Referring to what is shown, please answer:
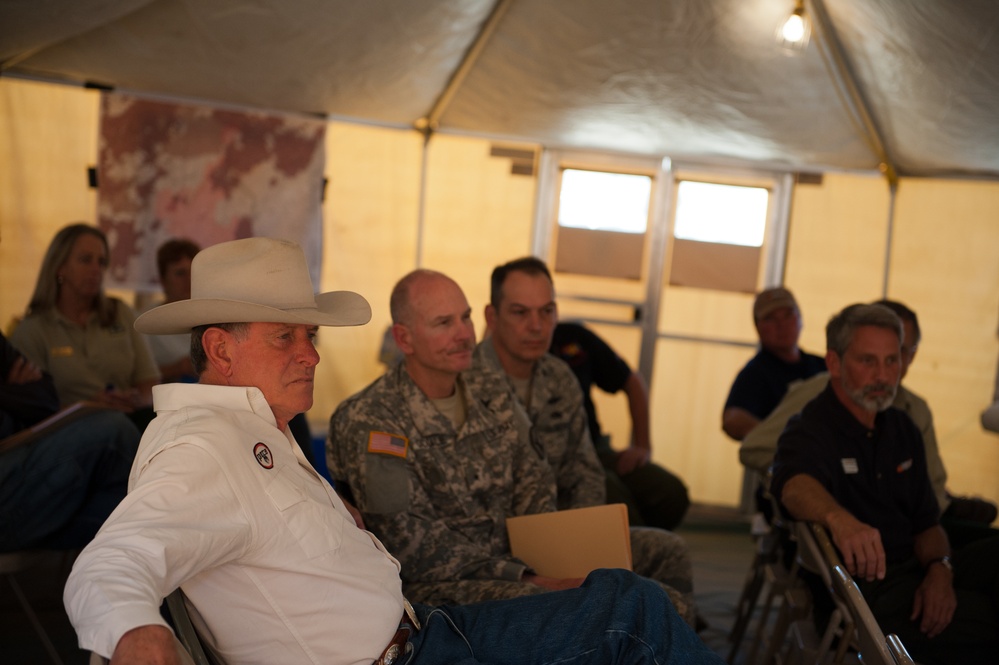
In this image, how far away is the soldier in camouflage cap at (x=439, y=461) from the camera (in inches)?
105

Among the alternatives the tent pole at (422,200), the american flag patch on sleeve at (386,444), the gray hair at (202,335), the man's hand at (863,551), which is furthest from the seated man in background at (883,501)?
the tent pole at (422,200)

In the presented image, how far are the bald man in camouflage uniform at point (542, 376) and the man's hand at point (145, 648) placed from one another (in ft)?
7.00

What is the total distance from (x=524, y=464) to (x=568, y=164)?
3.56 m

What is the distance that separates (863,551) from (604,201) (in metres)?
4.00

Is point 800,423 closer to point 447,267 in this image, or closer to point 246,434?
point 246,434

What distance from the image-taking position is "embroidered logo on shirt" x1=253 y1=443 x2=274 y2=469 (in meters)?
1.74

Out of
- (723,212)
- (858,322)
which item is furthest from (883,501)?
(723,212)

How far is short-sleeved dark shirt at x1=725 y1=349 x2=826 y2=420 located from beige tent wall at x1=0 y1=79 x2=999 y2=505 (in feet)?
5.28

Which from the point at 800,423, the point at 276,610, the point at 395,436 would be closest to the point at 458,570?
the point at 395,436

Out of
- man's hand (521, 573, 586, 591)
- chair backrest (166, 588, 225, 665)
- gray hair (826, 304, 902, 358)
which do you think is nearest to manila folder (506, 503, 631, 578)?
man's hand (521, 573, 586, 591)

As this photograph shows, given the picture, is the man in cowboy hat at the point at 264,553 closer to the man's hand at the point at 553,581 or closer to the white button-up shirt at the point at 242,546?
the white button-up shirt at the point at 242,546

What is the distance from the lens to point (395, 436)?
8.98 ft

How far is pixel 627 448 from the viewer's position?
4508mm

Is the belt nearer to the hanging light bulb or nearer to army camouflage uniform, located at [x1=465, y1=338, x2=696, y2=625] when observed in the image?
army camouflage uniform, located at [x1=465, y1=338, x2=696, y2=625]
